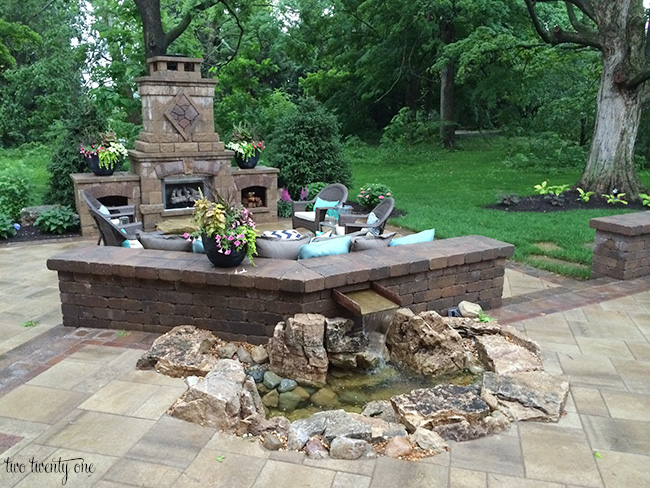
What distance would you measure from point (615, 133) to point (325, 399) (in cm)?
992

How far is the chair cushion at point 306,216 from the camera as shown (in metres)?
8.55

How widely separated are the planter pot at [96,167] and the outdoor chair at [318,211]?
10.00 ft

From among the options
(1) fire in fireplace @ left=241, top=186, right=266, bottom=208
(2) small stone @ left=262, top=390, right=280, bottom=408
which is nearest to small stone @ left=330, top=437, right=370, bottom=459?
(2) small stone @ left=262, top=390, right=280, bottom=408

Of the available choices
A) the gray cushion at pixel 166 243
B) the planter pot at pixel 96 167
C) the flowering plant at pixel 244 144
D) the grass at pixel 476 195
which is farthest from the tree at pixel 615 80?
the gray cushion at pixel 166 243

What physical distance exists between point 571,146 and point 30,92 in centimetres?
1930

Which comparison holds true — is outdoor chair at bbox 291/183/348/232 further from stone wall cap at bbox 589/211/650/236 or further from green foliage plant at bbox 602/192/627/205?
green foliage plant at bbox 602/192/627/205

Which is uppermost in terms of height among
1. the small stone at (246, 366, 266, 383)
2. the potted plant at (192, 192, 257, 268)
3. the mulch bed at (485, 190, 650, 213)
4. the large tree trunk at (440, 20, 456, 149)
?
the large tree trunk at (440, 20, 456, 149)

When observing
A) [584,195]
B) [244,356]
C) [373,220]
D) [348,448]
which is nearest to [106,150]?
[373,220]

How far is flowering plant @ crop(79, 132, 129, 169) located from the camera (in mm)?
9172

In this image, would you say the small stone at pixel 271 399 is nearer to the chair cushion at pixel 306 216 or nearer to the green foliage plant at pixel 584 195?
the chair cushion at pixel 306 216

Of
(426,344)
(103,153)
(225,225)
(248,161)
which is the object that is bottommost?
(426,344)

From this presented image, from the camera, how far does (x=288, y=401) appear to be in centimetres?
420

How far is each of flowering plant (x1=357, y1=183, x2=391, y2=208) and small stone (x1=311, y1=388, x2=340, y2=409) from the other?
6.12 m

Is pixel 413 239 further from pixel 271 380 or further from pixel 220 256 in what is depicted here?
pixel 271 380
